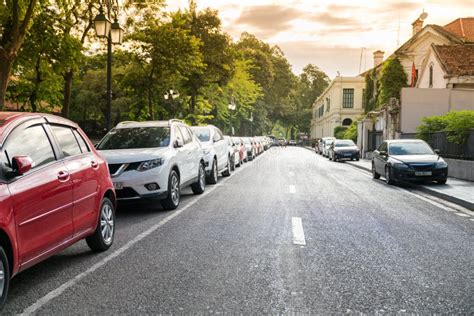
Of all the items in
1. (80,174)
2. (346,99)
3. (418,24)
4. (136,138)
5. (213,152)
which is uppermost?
(418,24)

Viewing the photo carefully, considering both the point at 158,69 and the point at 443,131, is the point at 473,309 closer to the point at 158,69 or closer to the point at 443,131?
the point at 443,131

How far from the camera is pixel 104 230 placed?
6.36 m

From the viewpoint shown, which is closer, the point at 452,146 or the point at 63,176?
the point at 63,176

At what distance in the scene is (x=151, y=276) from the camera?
5.16m

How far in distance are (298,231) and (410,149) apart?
10505mm

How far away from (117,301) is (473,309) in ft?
9.78

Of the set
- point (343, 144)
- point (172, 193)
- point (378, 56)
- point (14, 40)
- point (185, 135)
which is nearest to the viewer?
point (172, 193)

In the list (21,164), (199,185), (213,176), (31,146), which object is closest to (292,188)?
(213,176)

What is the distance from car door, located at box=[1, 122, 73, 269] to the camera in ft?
14.1

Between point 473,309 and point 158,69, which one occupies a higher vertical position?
point 158,69

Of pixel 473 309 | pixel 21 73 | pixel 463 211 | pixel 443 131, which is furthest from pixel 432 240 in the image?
pixel 21 73

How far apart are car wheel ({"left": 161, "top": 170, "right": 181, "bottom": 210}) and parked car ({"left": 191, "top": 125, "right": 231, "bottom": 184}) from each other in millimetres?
4651

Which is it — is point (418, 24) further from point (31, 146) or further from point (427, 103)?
point (31, 146)

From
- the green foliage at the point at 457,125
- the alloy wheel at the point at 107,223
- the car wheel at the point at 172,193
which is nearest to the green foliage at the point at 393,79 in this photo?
the green foliage at the point at 457,125
